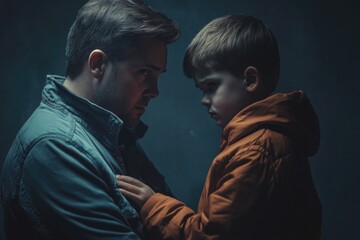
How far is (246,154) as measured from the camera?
0.94 m

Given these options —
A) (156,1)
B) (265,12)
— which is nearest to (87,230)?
(156,1)

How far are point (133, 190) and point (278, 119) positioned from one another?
35 cm

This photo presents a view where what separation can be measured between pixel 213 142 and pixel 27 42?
0.67 meters

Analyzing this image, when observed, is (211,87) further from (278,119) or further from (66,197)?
(66,197)

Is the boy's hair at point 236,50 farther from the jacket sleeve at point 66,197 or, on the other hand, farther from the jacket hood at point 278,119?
the jacket sleeve at point 66,197

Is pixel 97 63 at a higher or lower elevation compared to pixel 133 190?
higher

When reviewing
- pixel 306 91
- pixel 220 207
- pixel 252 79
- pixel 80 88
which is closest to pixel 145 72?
pixel 80 88

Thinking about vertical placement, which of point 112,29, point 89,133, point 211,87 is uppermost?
point 112,29

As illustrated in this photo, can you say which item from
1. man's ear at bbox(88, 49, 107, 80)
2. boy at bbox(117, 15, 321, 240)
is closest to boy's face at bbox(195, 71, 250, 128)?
boy at bbox(117, 15, 321, 240)

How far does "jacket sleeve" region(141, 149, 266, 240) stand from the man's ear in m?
0.31

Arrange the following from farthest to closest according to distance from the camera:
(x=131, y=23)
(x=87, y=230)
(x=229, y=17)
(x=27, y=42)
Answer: (x=27, y=42) < (x=229, y=17) < (x=131, y=23) < (x=87, y=230)

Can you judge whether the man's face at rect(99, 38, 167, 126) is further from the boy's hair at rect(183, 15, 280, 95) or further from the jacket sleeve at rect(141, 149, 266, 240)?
the jacket sleeve at rect(141, 149, 266, 240)

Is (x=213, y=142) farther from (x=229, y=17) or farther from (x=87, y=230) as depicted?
(x=87, y=230)

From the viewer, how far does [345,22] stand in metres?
1.49
